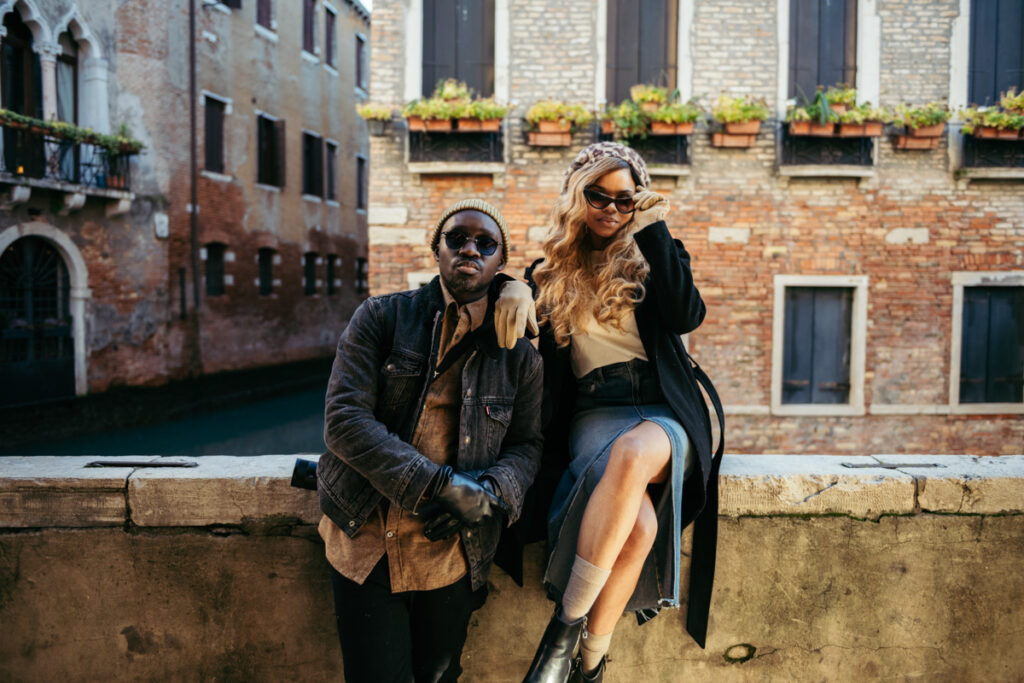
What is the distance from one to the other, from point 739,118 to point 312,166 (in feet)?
44.1

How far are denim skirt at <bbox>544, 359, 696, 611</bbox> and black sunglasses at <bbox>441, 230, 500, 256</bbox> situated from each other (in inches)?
24.1

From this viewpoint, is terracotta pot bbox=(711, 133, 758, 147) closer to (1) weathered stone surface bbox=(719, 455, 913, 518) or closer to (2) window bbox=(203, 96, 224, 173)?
(1) weathered stone surface bbox=(719, 455, 913, 518)

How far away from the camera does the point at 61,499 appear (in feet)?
7.56

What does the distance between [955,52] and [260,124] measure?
46.7 feet

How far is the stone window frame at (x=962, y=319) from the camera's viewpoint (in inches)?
345

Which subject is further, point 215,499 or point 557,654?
point 215,499

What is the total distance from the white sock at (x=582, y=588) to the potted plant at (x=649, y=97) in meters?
7.29

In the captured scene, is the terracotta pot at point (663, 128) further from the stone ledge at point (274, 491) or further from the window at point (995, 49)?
the stone ledge at point (274, 491)

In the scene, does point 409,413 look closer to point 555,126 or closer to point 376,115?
point 555,126

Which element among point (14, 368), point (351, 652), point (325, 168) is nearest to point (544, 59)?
point (351, 652)

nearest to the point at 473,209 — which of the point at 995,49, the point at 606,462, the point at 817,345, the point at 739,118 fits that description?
the point at 606,462

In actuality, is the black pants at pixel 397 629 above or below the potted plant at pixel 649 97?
below

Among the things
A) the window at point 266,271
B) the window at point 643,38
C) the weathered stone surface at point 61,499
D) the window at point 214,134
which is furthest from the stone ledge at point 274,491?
the window at point 266,271

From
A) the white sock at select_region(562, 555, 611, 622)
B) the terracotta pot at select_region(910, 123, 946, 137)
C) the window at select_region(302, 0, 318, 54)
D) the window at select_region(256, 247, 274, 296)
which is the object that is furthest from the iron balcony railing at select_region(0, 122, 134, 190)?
the terracotta pot at select_region(910, 123, 946, 137)
